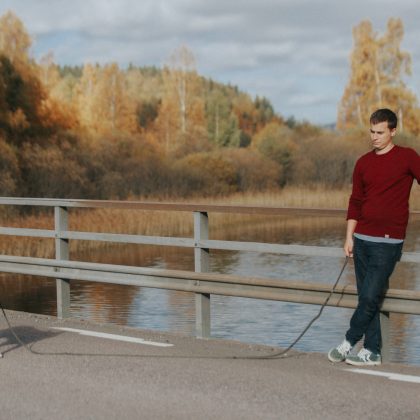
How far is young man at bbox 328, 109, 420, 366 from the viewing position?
7449mm

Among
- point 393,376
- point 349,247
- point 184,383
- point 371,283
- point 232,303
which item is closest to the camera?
point 184,383

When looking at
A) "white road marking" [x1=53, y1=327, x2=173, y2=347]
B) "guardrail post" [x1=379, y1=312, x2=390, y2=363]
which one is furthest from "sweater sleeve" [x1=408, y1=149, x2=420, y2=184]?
"white road marking" [x1=53, y1=327, x2=173, y2=347]

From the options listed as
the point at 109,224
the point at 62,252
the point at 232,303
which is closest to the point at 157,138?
the point at 109,224

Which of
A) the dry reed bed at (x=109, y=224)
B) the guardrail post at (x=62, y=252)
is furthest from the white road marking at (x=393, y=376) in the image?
the dry reed bed at (x=109, y=224)

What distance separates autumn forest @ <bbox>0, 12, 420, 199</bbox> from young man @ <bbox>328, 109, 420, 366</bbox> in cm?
2991

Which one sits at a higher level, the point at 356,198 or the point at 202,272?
the point at 356,198

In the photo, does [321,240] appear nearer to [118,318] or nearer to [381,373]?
[118,318]

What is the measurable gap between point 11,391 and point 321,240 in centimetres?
2526

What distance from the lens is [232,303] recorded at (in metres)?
18.4

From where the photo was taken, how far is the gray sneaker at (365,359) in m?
7.80

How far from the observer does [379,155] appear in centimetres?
754

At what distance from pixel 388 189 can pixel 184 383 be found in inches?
77.4

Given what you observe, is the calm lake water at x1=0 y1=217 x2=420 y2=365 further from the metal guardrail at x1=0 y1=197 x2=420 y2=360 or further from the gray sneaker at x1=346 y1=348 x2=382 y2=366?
the gray sneaker at x1=346 y1=348 x2=382 y2=366

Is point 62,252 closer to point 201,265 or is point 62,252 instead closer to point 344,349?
point 201,265
